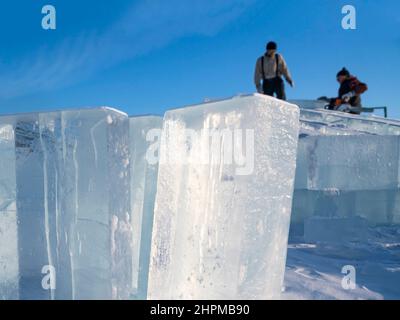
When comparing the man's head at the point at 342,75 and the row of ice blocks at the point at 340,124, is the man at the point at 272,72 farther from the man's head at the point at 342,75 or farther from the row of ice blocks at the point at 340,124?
the man's head at the point at 342,75

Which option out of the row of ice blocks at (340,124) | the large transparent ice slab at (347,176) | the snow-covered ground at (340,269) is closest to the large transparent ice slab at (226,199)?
the snow-covered ground at (340,269)

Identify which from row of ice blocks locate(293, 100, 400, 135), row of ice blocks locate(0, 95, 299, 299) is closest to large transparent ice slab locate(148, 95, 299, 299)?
row of ice blocks locate(0, 95, 299, 299)

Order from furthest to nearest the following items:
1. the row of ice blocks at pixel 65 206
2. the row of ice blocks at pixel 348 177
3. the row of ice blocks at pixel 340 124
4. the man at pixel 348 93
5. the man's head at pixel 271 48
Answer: the man at pixel 348 93
the row of ice blocks at pixel 340 124
the row of ice blocks at pixel 348 177
the man's head at pixel 271 48
the row of ice blocks at pixel 65 206

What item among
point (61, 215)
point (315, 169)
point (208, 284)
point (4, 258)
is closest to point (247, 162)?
point (208, 284)

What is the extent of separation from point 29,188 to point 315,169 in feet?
15.3

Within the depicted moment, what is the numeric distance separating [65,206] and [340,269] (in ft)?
7.95

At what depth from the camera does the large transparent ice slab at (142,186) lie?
2.06 meters

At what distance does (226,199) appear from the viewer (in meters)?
1.62

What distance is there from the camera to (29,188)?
6.75 feet

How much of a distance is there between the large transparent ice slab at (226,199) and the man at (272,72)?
3.93 meters

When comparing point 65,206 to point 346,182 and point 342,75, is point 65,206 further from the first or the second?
point 342,75

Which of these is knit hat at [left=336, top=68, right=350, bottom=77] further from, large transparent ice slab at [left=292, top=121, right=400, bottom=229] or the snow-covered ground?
the snow-covered ground

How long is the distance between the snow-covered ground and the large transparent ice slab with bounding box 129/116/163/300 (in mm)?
890
